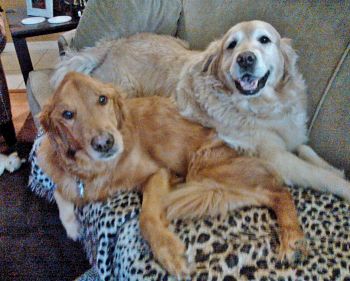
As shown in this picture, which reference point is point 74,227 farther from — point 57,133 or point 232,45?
point 232,45

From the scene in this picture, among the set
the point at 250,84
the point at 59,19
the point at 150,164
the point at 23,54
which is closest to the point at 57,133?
the point at 150,164

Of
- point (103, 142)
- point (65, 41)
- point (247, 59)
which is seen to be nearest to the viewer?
point (103, 142)

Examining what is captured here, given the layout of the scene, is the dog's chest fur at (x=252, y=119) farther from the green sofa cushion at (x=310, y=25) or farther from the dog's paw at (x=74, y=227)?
the dog's paw at (x=74, y=227)

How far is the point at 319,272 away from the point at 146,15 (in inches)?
66.3

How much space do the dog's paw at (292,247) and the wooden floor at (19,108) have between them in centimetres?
242

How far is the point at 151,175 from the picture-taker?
5.31 ft

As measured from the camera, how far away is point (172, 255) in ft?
4.09

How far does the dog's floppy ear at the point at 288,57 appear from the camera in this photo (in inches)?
66.0

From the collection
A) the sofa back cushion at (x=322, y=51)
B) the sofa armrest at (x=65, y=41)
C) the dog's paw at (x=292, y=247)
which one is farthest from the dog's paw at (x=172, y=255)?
the sofa armrest at (x=65, y=41)

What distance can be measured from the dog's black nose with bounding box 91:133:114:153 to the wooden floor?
188cm

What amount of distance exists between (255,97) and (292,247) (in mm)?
721

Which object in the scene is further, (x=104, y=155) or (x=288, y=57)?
(x=288, y=57)

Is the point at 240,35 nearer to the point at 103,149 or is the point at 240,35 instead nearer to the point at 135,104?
the point at 135,104

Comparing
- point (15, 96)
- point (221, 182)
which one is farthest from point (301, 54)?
point (15, 96)
